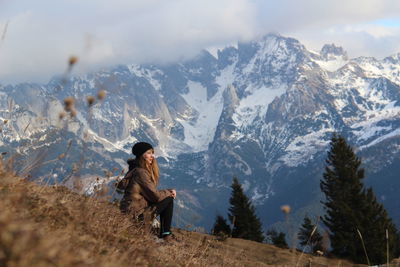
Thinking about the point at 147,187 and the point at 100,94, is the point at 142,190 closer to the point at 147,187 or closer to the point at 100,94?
the point at 147,187

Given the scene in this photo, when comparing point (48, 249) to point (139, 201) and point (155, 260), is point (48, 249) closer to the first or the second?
point (155, 260)

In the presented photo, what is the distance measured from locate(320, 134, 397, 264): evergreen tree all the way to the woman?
38.2m

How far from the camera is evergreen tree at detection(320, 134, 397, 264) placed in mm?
47000

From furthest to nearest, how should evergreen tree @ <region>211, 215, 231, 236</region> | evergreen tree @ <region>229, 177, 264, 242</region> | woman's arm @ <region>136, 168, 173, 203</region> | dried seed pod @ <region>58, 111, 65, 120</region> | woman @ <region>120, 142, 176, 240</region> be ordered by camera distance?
1. evergreen tree @ <region>229, 177, 264, 242</region>
2. evergreen tree @ <region>211, 215, 231, 236</region>
3. woman's arm @ <region>136, 168, 173, 203</region>
4. woman @ <region>120, 142, 176, 240</region>
5. dried seed pod @ <region>58, 111, 65, 120</region>

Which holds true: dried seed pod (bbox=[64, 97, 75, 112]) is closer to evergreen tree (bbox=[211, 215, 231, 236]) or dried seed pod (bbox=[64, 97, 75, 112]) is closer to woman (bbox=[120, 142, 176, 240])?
woman (bbox=[120, 142, 176, 240])

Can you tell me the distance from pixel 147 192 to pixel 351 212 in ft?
145

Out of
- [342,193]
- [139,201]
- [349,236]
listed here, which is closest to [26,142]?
[139,201]

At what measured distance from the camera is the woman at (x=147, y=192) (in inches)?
352

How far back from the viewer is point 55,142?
494 cm

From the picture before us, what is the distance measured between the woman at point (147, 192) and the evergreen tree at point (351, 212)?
38166 mm

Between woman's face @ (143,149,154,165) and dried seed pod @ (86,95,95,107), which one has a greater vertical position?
woman's face @ (143,149,154,165)

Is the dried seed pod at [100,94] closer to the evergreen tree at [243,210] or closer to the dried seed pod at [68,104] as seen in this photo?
the dried seed pod at [68,104]

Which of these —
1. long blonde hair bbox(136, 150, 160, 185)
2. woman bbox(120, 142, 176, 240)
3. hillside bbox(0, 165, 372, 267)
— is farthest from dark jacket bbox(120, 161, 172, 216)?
hillside bbox(0, 165, 372, 267)

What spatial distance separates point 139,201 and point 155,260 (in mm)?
4101
